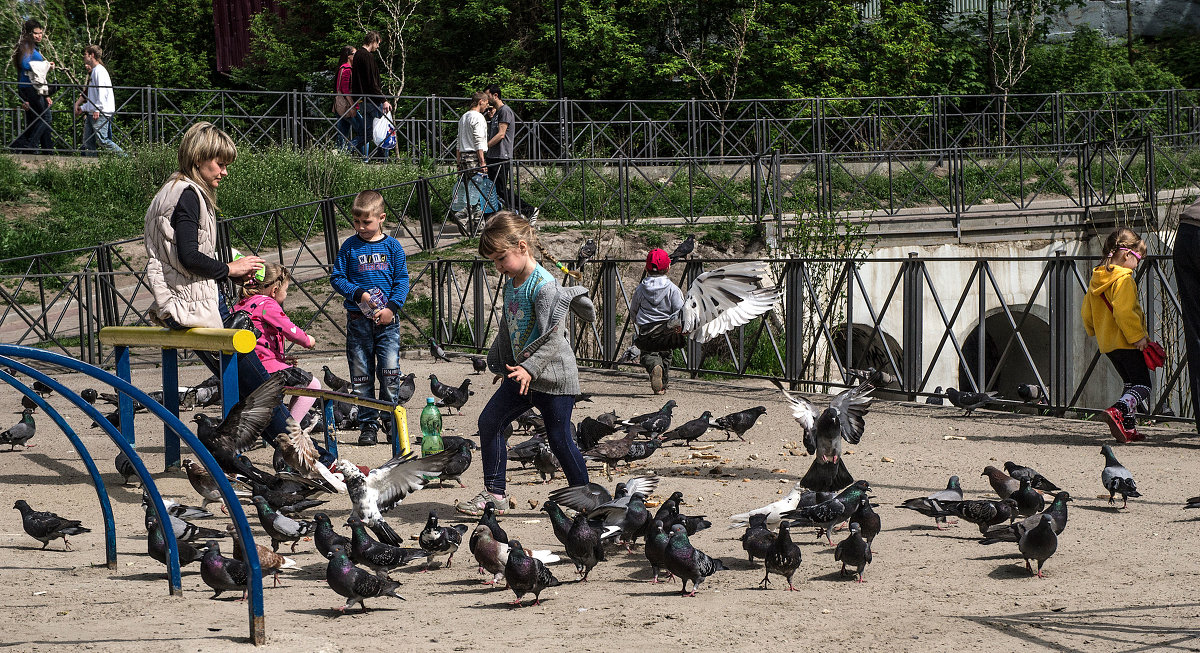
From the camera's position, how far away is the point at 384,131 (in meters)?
19.3

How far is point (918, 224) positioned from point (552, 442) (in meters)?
13.6

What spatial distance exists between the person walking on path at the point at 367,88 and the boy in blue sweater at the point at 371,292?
9661 millimetres

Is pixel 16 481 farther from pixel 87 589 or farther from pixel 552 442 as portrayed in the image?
Answer: pixel 552 442

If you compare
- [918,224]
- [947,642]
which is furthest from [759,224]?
[947,642]

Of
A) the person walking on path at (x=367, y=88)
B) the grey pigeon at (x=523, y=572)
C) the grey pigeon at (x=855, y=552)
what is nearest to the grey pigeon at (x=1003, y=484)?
the grey pigeon at (x=855, y=552)

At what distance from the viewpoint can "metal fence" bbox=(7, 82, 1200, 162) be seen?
2073cm

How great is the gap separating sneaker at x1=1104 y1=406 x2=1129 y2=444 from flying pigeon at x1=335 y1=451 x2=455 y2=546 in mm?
4545

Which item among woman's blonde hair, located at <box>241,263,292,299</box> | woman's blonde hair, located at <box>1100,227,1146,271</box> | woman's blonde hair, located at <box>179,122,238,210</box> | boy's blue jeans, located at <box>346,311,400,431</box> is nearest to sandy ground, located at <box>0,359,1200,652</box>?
boy's blue jeans, located at <box>346,311,400,431</box>

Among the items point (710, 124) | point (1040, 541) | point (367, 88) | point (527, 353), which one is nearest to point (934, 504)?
point (1040, 541)

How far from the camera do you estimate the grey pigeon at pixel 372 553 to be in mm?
4266

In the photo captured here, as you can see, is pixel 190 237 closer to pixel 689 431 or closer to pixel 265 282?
pixel 265 282

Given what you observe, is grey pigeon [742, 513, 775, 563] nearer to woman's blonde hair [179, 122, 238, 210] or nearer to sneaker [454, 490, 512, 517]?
sneaker [454, 490, 512, 517]

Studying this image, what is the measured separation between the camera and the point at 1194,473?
6281mm

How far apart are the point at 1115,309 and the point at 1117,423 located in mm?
795
